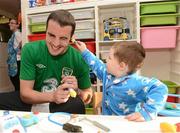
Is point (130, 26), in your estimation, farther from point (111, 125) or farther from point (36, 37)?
point (111, 125)

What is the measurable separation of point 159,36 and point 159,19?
5.0 inches

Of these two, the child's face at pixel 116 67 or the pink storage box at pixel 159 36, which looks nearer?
the child's face at pixel 116 67

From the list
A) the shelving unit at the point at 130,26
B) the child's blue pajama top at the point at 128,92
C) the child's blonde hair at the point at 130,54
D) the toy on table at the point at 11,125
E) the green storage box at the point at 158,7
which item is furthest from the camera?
the shelving unit at the point at 130,26

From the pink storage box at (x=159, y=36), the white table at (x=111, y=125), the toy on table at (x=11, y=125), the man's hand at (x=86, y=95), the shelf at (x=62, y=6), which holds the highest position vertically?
the shelf at (x=62, y=6)

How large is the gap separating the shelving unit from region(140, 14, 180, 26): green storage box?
56mm

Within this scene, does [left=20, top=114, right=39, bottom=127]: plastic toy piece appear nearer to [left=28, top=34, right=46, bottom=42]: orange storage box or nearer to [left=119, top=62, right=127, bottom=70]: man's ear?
[left=119, top=62, right=127, bottom=70]: man's ear

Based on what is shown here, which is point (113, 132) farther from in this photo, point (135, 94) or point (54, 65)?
point (54, 65)

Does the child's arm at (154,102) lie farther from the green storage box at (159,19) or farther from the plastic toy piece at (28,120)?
the green storage box at (159,19)

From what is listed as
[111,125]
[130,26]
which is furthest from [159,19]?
[111,125]

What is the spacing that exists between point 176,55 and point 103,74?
3.32 ft

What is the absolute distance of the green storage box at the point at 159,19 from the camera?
167 centimetres

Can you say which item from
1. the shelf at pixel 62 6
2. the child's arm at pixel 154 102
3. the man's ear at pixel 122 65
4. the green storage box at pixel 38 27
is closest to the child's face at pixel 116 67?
the man's ear at pixel 122 65

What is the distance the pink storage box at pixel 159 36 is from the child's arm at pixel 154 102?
954 mm

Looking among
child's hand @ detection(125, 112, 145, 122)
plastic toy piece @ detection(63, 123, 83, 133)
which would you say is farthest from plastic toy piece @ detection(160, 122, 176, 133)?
plastic toy piece @ detection(63, 123, 83, 133)
